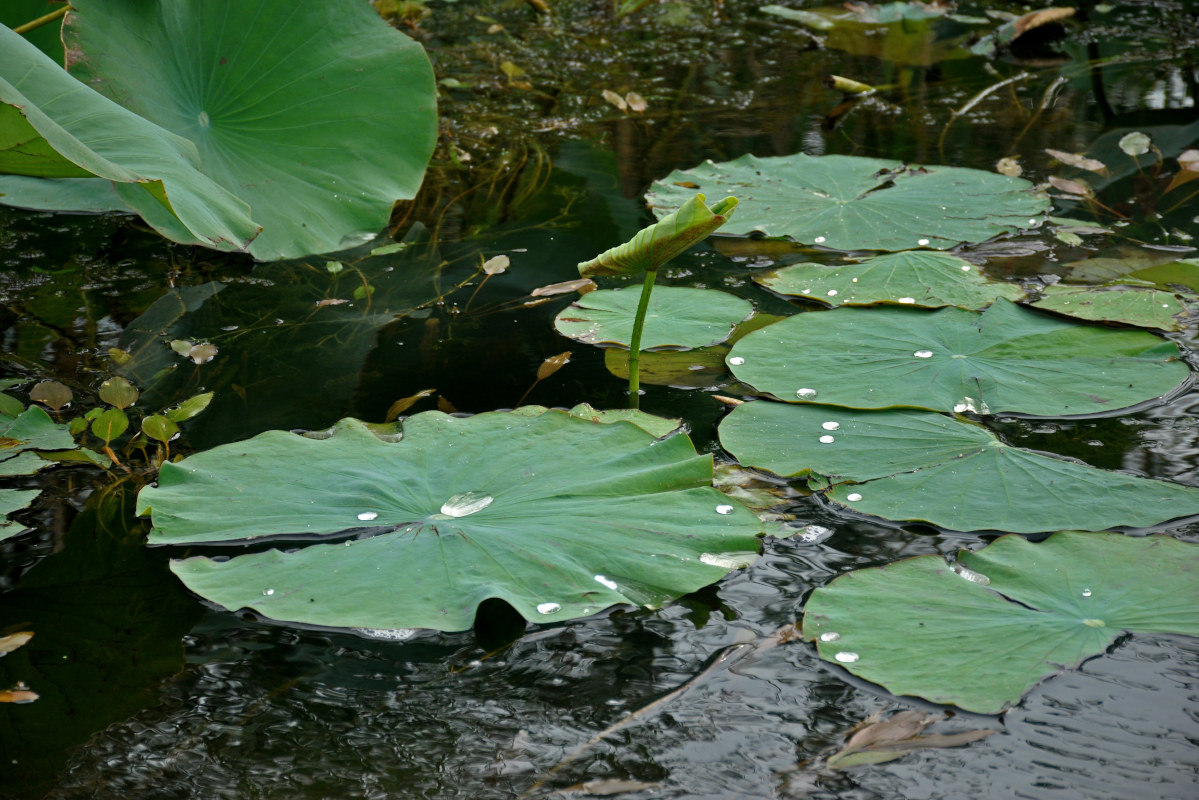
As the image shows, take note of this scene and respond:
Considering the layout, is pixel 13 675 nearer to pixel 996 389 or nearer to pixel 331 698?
pixel 331 698

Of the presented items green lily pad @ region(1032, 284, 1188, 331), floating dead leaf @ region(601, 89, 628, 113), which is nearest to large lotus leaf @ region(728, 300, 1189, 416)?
green lily pad @ region(1032, 284, 1188, 331)

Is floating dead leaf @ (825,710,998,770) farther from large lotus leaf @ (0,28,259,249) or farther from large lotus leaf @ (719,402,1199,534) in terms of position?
large lotus leaf @ (0,28,259,249)

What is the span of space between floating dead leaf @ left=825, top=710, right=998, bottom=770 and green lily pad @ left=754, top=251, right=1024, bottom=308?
3.44ft

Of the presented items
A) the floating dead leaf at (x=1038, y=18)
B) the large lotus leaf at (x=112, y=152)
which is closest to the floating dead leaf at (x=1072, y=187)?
the floating dead leaf at (x=1038, y=18)

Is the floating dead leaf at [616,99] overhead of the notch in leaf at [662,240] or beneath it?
beneath

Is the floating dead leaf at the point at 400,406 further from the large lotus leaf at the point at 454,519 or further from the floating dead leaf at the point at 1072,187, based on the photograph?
the floating dead leaf at the point at 1072,187

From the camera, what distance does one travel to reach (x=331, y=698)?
1.07 metres

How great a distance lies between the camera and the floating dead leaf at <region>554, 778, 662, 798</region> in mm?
938

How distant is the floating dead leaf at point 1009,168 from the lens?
8.70 ft

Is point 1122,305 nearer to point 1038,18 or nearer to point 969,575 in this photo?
point 969,575

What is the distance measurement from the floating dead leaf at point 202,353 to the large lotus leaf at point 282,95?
291 mm

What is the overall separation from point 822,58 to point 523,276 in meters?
2.45

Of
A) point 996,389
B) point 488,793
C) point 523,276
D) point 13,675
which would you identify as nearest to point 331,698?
point 488,793

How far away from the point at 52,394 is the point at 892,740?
135 cm
